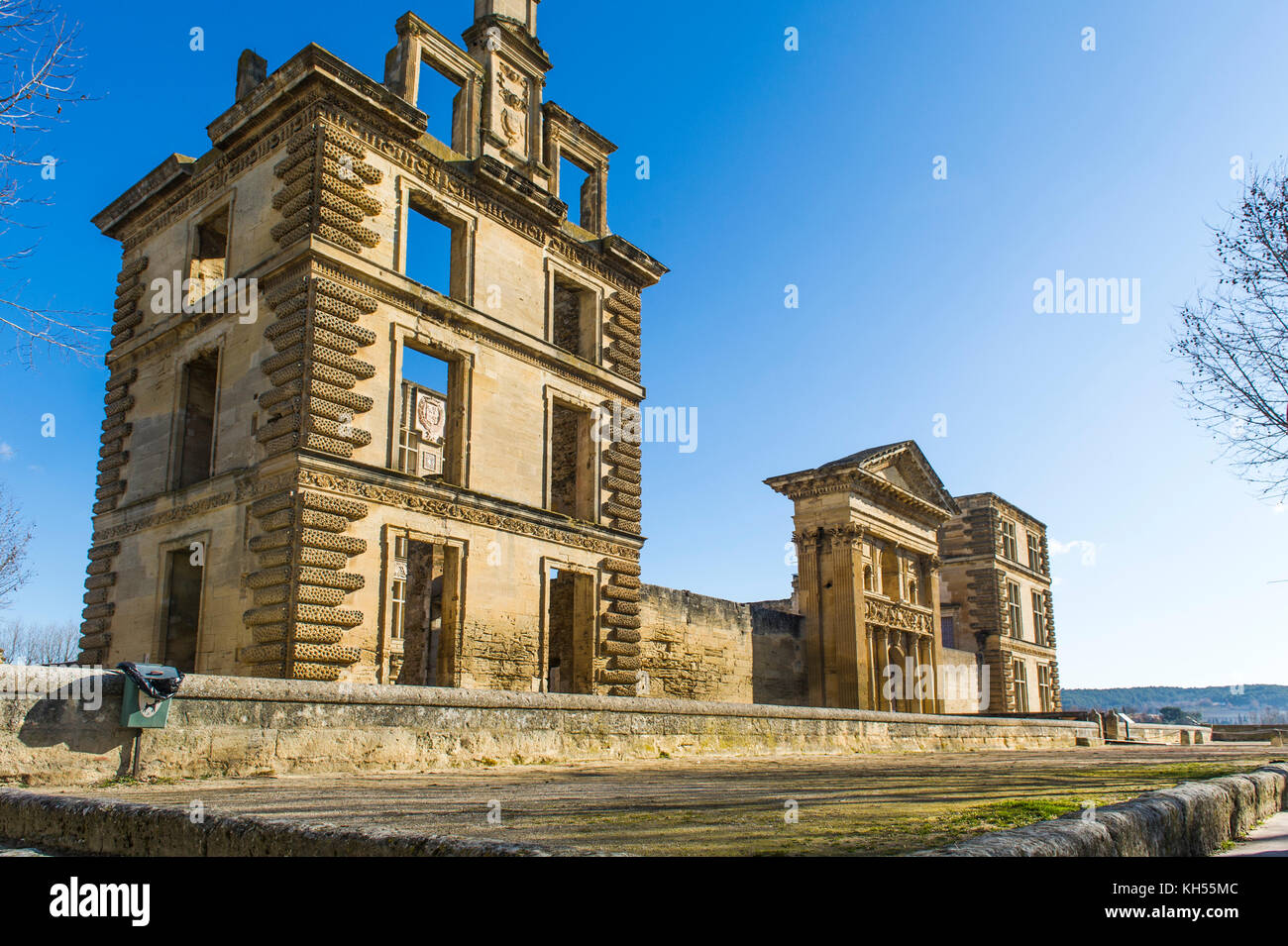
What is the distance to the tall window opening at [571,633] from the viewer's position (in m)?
17.8

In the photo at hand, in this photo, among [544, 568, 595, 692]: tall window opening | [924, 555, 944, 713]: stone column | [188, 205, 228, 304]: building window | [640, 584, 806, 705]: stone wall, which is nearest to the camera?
[188, 205, 228, 304]: building window

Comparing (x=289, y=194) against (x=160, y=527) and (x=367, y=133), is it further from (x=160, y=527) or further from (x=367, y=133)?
(x=160, y=527)

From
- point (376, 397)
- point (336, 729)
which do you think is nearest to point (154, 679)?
point (336, 729)

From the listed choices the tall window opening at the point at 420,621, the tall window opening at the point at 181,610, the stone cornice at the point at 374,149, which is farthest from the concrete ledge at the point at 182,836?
the tall window opening at the point at 420,621

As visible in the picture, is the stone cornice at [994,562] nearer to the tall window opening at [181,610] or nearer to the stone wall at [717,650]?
the stone wall at [717,650]

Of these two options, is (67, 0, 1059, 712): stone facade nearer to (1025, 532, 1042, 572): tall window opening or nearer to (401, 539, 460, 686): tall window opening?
(401, 539, 460, 686): tall window opening

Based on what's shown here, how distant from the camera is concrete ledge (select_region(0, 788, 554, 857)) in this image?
119 inches

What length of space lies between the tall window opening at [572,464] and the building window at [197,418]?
616 cm

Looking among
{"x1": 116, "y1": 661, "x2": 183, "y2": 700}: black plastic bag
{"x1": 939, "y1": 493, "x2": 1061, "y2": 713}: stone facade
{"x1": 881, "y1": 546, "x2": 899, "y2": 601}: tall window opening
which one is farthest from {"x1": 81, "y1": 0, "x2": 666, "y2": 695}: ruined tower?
{"x1": 939, "y1": 493, "x2": 1061, "y2": 713}: stone facade

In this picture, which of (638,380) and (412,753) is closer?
(412,753)

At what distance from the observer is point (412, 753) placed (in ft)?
30.3

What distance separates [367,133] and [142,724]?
11.1 m

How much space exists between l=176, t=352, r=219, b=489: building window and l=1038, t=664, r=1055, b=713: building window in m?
40.1
